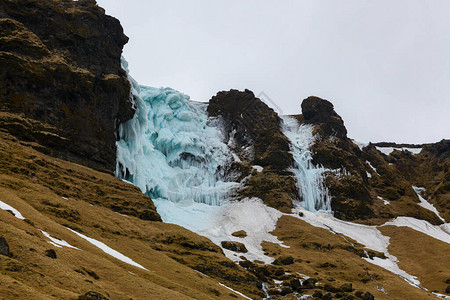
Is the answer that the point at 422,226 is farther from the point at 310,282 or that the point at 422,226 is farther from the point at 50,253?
the point at 50,253

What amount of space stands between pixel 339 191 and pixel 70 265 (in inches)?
4937

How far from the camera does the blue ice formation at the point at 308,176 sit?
139 metres

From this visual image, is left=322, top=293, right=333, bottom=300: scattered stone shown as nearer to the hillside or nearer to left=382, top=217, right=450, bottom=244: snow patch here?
the hillside

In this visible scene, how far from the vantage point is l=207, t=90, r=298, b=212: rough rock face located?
13738 centimetres

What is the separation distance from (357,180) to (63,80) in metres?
113

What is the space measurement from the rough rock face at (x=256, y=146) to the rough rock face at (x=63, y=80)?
2289 inches

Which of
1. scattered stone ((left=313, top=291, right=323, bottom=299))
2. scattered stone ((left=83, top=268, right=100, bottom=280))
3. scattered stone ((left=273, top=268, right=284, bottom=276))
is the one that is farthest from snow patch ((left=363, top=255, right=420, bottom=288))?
scattered stone ((left=83, top=268, right=100, bottom=280))

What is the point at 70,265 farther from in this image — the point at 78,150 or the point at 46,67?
the point at 46,67

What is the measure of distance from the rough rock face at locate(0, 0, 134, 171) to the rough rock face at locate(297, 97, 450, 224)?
84.0 metres

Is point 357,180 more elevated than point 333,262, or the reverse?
point 357,180

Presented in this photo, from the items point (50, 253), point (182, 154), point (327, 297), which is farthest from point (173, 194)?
point (50, 253)

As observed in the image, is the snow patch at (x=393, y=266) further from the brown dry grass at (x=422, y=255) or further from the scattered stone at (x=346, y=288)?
the scattered stone at (x=346, y=288)

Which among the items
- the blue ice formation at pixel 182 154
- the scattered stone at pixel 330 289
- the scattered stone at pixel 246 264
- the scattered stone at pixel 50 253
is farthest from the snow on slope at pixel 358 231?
the scattered stone at pixel 50 253

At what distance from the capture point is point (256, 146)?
160875mm
